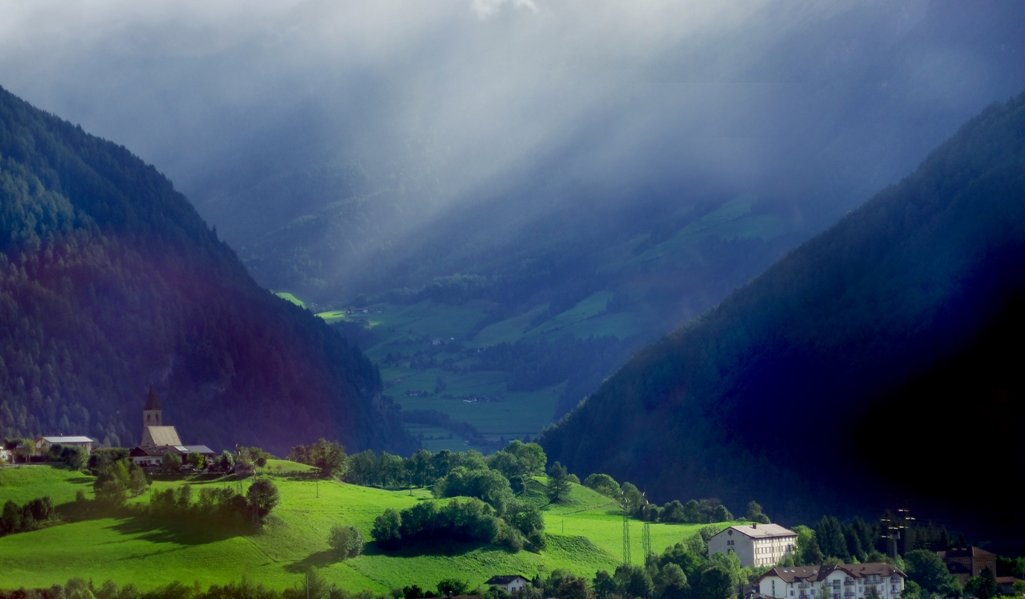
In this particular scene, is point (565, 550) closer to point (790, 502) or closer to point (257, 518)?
point (257, 518)

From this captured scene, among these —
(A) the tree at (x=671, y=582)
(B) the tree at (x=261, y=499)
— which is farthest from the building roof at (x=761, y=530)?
(B) the tree at (x=261, y=499)

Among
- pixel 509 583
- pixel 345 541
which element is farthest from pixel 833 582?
pixel 345 541

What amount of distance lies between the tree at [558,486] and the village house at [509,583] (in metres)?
42.0

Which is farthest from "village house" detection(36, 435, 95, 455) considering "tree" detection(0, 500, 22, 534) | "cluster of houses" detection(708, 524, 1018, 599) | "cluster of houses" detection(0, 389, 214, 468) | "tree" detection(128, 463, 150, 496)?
"cluster of houses" detection(708, 524, 1018, 599)

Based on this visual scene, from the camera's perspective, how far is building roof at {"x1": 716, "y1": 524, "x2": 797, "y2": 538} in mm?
154113

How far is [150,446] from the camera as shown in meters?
173

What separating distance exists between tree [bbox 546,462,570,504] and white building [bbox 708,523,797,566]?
27.6m

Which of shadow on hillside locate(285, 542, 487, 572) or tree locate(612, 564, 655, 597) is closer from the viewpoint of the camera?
tree locate(612, 564, 655, 597)

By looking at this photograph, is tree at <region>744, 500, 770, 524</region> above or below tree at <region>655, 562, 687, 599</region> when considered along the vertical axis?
above

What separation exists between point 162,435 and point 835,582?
7343cm

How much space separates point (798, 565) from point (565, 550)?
19.3m

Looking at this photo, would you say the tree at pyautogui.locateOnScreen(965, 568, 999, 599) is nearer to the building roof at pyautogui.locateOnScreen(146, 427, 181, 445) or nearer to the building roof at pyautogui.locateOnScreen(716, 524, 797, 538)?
the building roof at pyautogui.locateOnScreen(716, 524, 797, 538)

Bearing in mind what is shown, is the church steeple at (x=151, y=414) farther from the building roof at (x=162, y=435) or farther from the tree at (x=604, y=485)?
the tree at (x=604, y=485)

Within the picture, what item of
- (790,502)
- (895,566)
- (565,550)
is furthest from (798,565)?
(790,502)
